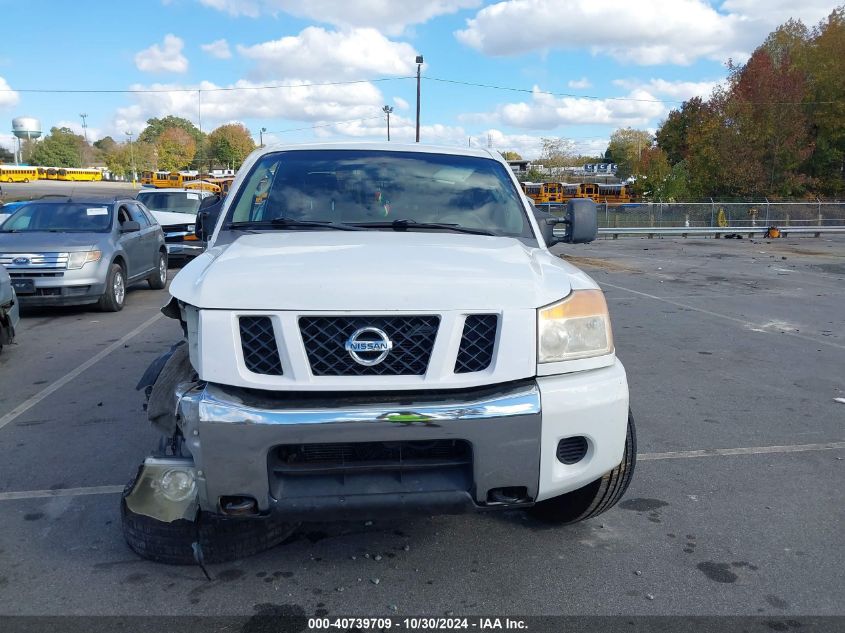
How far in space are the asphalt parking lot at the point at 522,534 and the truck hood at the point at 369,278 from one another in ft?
4.02

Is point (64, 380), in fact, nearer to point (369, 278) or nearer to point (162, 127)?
point (369, 278)

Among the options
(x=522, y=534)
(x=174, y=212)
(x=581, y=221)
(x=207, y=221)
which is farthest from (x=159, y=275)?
(x=522, y=534)

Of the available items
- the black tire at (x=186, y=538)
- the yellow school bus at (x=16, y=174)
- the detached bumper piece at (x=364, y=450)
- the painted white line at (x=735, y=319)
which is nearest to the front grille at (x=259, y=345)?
the detached bumper piece at (x=364, y=450)

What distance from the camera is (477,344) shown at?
2939 mm

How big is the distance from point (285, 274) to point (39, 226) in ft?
31.5

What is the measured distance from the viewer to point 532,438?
285cm

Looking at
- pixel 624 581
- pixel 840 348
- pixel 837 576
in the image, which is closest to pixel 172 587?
pixel 624 581

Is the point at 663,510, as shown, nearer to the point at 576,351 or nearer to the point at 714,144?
the point at 576,351

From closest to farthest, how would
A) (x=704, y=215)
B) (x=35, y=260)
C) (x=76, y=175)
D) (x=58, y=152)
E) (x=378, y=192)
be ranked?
1. (x=378, y=192)
2. (x=35, y=260)
3. (x=704, y=215)
4. (x=76, y=175)
5. (x=58, y=152)

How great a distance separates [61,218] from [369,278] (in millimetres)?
9928

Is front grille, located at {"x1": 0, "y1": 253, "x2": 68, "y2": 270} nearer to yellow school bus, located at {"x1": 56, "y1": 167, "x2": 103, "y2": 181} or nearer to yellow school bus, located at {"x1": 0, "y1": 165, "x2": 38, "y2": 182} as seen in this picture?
yellow school bus, located at {"x1": 0, "y1": 165, "x2": 38, "y2": 182}

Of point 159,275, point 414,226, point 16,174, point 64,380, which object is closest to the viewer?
point 414,226

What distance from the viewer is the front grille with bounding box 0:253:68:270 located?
32.4 ft

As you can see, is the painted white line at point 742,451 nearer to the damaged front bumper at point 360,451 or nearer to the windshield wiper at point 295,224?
the damaged front bumper at point 360,451
